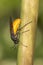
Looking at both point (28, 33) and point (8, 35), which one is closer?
point (28, 33)

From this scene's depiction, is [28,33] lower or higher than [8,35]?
higher

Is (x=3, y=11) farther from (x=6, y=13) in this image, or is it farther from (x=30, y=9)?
(x=30, y=9)

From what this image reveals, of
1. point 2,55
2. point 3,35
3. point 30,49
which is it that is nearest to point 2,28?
point 3,35

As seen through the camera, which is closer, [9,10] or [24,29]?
[24,29]

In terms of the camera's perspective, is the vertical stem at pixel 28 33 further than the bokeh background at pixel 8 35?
No

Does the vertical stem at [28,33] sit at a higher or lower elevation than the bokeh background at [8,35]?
higher
